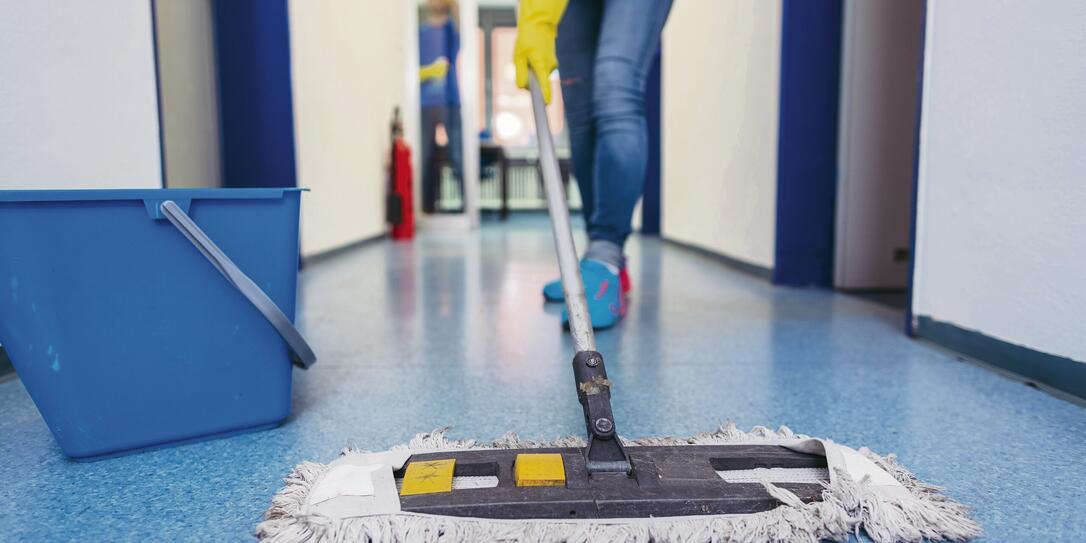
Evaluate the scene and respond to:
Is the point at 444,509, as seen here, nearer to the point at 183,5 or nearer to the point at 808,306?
the point at 808,306

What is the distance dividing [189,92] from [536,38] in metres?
1.48

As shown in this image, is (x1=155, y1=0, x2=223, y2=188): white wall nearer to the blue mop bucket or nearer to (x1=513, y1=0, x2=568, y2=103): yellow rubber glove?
(x1=513, y1=0, x2=568, y2=103): yellow rubber glove

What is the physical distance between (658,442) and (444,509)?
25cm

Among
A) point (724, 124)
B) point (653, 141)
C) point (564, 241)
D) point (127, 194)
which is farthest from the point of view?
point (653, 141)

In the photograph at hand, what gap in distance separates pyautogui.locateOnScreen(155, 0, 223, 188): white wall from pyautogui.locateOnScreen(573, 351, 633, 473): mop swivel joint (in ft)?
5.28

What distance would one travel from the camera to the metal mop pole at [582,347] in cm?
55

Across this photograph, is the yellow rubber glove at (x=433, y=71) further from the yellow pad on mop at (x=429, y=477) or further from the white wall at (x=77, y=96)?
the yellow pad on mop at (x=429, y=477)

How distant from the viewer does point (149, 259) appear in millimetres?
638

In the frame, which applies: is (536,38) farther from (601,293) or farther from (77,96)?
(77,96)

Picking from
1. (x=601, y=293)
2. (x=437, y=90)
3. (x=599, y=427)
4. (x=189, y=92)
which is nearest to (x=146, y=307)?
(x=599, y=427)

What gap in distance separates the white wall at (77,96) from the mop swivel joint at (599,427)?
820mm

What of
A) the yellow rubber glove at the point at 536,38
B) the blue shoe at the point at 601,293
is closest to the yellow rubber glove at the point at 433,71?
the blue shoe at the point at 601,293

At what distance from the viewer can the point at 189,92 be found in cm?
204

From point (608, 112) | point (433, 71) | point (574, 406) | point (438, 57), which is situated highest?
point (438, 57)
